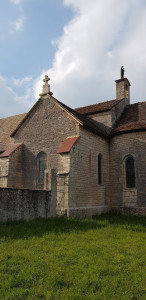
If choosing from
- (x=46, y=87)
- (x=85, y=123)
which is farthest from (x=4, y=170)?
(x=46, y=87)

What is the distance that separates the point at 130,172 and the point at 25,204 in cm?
787

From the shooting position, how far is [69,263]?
19.2 feet

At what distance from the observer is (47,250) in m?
6.66

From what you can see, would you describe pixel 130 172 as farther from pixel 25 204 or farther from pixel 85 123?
pixel 25 204

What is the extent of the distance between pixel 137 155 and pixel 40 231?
29.3 ft

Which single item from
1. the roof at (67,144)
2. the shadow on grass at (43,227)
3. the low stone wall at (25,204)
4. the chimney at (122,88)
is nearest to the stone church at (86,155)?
the roof at (67,144)

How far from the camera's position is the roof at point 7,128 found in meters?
19.1

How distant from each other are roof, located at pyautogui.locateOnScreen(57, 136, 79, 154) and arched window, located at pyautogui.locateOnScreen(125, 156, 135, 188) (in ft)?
13.8

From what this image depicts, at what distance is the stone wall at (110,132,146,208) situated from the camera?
15.2 m

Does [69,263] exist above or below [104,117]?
below

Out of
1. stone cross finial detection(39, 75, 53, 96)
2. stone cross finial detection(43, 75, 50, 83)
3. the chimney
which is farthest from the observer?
the chimney

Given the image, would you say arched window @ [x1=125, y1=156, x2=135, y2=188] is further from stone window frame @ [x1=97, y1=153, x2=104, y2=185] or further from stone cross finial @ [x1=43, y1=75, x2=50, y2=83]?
stone cross finial @ [x1=43, y1=75, x2=50, y2=83]

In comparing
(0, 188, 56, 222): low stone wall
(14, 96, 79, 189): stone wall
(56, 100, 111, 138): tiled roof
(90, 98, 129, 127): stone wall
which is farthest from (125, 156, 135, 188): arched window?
(0, 188, 56, 222): low stone wall

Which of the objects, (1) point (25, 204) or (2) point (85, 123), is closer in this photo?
(1) point (25, 204)
